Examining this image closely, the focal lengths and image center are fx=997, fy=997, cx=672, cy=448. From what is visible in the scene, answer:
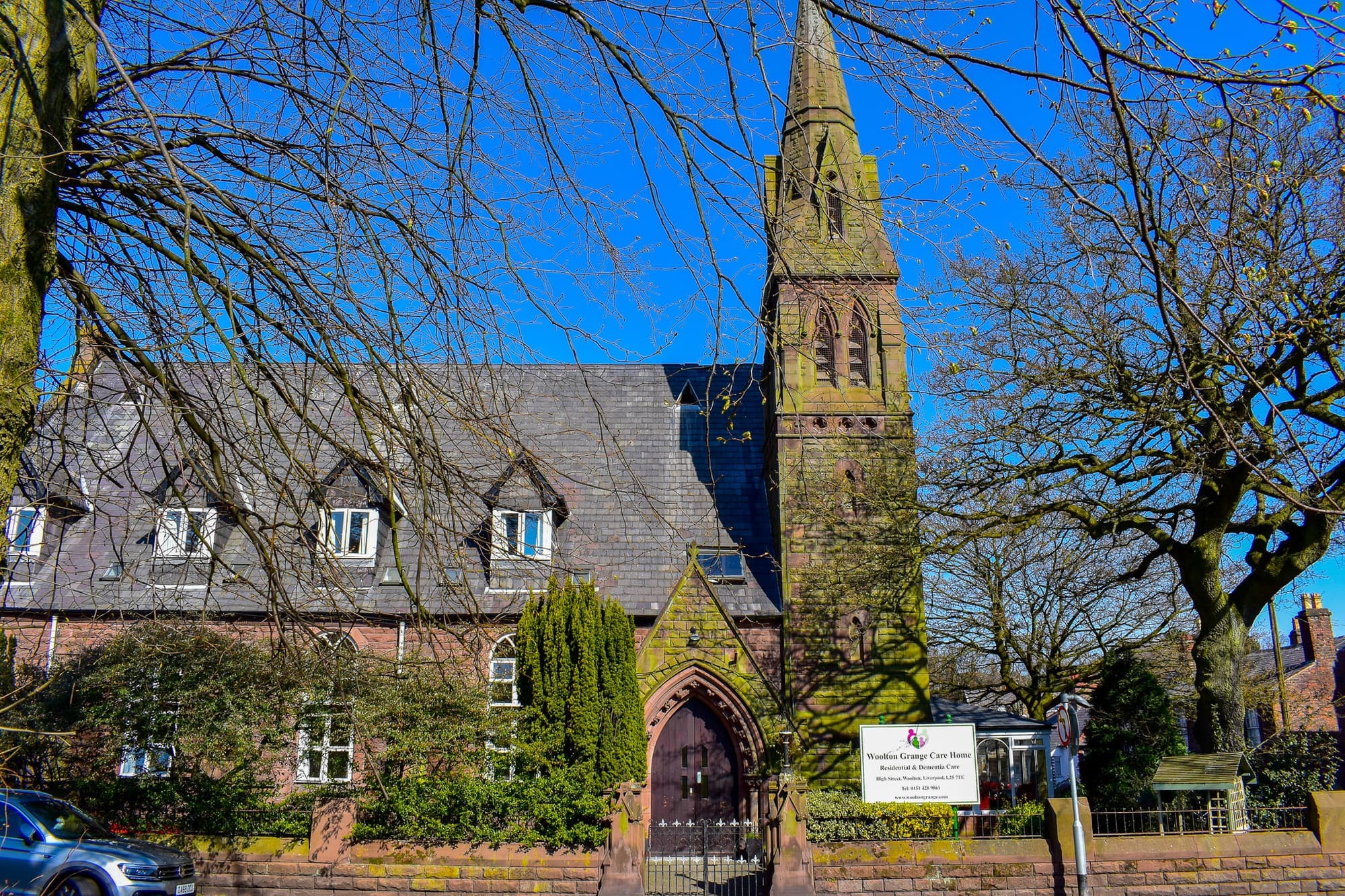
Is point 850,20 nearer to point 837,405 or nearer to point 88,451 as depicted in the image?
point 88,451

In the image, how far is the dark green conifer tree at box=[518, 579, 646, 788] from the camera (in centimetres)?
1482

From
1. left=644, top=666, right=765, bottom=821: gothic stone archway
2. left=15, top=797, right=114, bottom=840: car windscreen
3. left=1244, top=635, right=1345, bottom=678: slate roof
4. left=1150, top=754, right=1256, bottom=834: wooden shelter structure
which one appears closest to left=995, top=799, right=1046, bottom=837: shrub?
left=1150, top=754, right=1256, bottom=834: wooden shelter structure

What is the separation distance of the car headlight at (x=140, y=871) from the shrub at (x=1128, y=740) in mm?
15672

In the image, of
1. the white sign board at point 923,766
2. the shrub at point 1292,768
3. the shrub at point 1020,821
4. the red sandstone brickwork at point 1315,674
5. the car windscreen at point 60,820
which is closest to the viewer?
the car windscreen at point 60,820

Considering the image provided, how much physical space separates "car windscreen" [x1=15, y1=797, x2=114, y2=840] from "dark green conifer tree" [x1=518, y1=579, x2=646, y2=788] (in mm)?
5350

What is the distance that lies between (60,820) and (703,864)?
25.1 feet

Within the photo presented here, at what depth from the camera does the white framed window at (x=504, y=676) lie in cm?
1470

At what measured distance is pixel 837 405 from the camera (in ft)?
65.4

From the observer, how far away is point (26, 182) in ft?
13.5

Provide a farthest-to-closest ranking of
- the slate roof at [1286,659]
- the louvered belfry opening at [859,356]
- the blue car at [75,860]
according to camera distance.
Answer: the slate roof at [1286,659], the louvered belfry opening at [859,356], the blue car at [75,860]

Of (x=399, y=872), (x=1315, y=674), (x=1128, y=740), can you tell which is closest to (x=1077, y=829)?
(x=399, y=872)

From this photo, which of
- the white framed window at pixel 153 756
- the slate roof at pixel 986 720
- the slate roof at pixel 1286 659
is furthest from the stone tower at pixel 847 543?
the slate roof at pixel 1286 659

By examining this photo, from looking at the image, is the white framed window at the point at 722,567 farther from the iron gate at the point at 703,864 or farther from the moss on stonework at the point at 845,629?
the iron gate at the point at 703,864

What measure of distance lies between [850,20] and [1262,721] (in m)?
40.6
